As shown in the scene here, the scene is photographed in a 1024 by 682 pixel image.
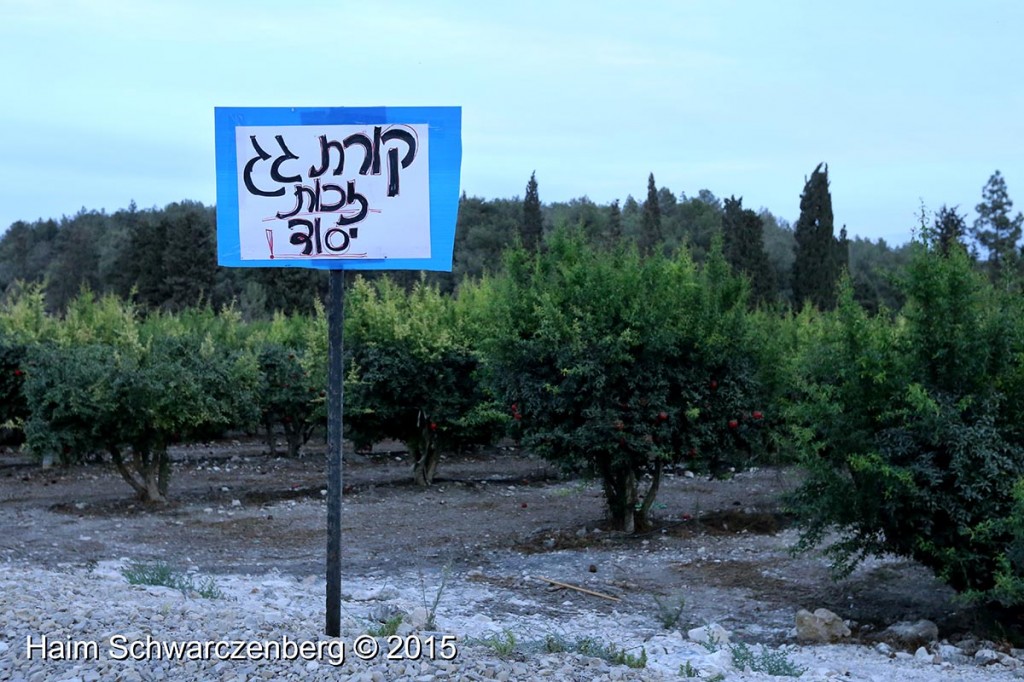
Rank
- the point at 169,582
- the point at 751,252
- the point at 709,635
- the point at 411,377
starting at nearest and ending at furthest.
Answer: the point at 709,635 → the point at 169,582 → the point at 411,377 → the point at 751,252

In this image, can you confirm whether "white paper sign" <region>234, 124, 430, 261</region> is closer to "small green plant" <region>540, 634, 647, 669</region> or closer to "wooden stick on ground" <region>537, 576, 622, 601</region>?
"small green plant" <region>540, 634, 647, 669</region>

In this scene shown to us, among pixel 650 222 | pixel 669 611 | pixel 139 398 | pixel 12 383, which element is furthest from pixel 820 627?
pixel 650 222

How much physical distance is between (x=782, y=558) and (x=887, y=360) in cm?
302

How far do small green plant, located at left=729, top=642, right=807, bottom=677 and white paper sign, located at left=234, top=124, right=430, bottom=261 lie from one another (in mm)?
3214

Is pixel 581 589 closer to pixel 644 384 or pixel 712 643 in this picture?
pixel 712 643

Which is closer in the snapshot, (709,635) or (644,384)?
(709,635)

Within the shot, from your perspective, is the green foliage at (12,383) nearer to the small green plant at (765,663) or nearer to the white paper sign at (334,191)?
the white paper sign at (334,191)

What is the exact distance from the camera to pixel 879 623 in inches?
317

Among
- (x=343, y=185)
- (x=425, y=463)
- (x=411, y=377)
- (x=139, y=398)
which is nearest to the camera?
(x=343, y=185)

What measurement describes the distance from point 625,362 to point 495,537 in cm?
249

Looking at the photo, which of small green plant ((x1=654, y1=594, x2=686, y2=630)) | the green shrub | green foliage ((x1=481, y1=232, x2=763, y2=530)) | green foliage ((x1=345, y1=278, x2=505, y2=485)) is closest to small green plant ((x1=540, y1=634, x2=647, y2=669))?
small green plant ((x1=654, y1=594, x2=686, y2=630))

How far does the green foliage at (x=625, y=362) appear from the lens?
35.1 ft

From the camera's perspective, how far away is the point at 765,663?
20.9ft

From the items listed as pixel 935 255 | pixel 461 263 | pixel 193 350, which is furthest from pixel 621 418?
pixel 461 263
